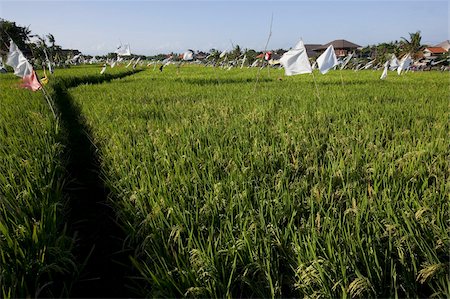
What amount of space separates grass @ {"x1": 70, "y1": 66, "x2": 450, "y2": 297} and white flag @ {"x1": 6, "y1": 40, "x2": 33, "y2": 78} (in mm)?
1116

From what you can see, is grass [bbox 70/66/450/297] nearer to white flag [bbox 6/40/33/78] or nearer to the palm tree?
white flag [bbox 6/40/33/78]

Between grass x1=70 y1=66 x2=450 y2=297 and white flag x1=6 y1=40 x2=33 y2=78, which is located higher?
white flag x1=6 y1=40 x2=33 y2=78

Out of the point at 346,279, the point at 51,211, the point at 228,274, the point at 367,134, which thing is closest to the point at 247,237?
the point at 228,274

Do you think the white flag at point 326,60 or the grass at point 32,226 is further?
the white flag at point 326,60

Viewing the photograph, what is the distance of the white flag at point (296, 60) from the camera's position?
4.55 meters

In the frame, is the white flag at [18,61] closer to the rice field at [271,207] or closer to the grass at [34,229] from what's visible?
the rice field at [271,207]

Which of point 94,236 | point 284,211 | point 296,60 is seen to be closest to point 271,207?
point 284,211

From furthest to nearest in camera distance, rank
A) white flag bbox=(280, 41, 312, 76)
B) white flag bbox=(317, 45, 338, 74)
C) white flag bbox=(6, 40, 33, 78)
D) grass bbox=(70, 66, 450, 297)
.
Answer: white flag bbox=(317, 45, 338, 74), white flag bbox=(280, 41, 312, 76), white flag bbox=(6, 40, 33, 78), grass bbox=(70, 66, 450, 297)

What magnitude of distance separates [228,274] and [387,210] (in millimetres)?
799

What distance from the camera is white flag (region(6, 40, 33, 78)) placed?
12.4 feet

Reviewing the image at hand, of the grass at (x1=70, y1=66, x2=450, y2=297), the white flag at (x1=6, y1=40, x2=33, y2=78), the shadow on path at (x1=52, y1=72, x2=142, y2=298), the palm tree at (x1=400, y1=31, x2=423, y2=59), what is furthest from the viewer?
the palm tree at (x1=400, y1=31, x2=423, y2=59)

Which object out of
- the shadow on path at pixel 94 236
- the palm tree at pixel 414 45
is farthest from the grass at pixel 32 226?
the palm tree at pixel 414 45

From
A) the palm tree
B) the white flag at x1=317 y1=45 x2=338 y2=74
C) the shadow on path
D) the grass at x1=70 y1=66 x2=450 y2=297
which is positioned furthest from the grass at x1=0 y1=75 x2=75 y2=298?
the palm tree

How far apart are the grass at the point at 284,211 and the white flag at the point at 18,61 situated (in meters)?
1.12
